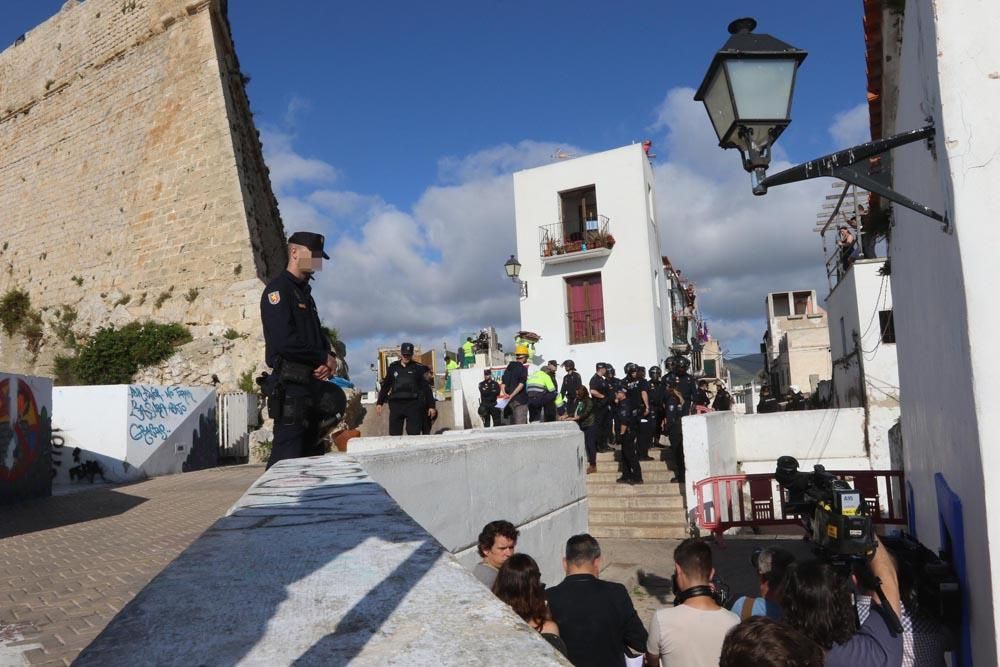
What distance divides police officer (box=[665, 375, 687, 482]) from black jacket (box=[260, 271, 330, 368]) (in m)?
8.52

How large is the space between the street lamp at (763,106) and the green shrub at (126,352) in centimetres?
1931

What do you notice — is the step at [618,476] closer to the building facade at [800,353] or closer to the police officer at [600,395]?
the police officer at [600,395]

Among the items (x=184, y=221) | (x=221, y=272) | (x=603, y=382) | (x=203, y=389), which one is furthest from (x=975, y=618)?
(x=184, y=221)

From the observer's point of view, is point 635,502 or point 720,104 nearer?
point 720,104

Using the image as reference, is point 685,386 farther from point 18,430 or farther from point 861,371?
point 18,430

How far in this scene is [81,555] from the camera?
19.4 ft

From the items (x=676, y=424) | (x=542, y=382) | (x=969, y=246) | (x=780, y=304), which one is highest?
(x=780, y=304)

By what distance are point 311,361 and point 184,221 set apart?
781 inches

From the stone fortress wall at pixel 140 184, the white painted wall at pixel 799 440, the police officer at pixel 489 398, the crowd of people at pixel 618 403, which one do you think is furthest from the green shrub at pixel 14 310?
the white painted wall at pixel 799 440

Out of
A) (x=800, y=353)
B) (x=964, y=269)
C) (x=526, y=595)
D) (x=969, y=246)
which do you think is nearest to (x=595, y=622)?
(x=526, y=595)

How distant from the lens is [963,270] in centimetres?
359

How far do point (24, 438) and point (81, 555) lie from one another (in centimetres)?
655

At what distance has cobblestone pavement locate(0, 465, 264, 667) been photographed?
3.64 m

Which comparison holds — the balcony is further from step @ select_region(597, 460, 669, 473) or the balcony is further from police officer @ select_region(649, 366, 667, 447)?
step @ select_region(597, 460, 669, 473)
